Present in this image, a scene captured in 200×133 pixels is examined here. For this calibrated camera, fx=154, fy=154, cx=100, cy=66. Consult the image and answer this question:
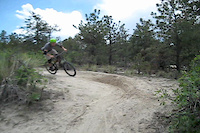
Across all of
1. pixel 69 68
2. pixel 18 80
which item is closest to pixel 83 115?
pixel 18 80

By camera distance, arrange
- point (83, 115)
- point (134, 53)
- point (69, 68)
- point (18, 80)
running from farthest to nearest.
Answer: point (134, 53), point (69, 68), point (18, 80), point (83, 115)

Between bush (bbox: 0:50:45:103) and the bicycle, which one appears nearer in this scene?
bush (bbox: 0:50:45:103)

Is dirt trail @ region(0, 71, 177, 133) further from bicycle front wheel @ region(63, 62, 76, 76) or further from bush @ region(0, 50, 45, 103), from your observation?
bicycle front wheel @ region(63, 62, 76, 76)

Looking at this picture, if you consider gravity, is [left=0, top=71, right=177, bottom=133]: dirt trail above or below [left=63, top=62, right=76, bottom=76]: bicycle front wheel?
below

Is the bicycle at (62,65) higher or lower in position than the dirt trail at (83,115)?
higher

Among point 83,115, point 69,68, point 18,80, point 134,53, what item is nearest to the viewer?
point 83,115

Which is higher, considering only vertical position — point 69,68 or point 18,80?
point 69,68

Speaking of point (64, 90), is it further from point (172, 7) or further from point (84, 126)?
point (172, 7)

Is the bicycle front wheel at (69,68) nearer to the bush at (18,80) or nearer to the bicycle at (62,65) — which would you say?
the bicycle at (62,65)

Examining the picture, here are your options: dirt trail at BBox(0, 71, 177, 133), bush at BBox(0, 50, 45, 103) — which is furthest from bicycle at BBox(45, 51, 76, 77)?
bush at BBox(0, 50, 45, 103)

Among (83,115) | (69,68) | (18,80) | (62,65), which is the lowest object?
(83,115)

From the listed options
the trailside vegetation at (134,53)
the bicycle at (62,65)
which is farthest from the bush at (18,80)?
the bicycle at (62,65)

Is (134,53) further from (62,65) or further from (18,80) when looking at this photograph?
(18,80)

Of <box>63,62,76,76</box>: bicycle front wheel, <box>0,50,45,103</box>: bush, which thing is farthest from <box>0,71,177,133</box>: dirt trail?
<box>63,62,76,76</box>: bicycle front wheel
